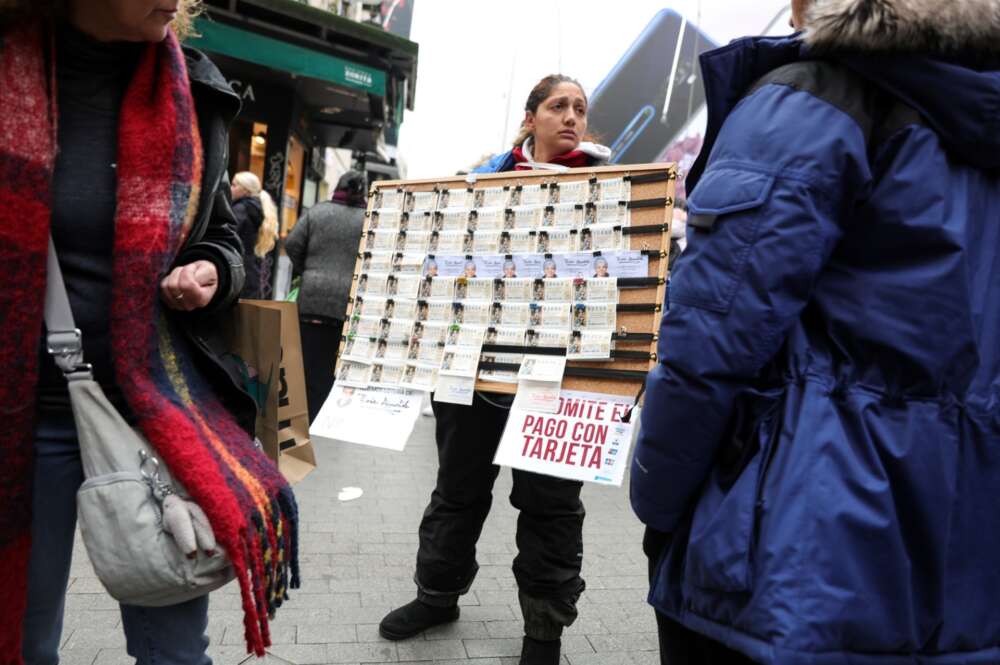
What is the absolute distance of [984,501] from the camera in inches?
54.5

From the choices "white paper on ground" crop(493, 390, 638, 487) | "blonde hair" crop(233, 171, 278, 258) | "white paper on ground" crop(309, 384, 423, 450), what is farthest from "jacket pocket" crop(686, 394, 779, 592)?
"blonde hair" crop(233, 171, 278, 258)

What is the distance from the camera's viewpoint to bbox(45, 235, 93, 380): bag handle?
1.44 metres

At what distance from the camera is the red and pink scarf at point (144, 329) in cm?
140

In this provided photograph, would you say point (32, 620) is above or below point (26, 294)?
below

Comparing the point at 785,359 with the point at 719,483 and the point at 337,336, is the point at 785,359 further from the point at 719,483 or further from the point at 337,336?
the point at 337,336

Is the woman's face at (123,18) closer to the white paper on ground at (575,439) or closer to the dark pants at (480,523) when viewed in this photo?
the white paper on ground at (575,439)

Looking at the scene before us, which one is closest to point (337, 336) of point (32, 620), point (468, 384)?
point (468, 384)

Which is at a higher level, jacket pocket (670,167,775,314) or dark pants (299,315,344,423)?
jacket pocket (670,167,775,314)

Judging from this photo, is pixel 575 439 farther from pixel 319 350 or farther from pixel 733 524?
pixel 319 350

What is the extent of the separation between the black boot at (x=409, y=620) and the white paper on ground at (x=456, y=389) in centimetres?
92

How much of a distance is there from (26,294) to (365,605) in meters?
2.14

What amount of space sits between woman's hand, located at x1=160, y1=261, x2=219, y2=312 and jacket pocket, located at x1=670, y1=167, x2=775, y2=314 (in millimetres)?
976

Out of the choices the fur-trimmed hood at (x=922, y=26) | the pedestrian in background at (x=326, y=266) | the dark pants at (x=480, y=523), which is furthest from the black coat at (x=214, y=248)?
the pedestrian in background at (x=326, y=266)

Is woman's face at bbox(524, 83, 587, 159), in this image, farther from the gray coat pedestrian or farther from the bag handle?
the gray coat pedestrian
